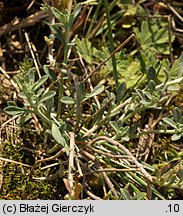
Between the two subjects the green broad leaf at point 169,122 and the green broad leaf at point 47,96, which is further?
the green broad leaf at point 169,122

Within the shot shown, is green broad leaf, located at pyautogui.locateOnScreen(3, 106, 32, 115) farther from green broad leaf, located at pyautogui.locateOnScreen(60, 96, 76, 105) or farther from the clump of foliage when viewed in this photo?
green broad leaf, located at pyautogui.locateOnScreen(60, 96, 76, 105)

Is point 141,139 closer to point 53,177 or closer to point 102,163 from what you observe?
point 102,163

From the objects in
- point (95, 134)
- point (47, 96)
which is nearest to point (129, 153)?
point (95, 134)

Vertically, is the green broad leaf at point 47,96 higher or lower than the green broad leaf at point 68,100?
higher

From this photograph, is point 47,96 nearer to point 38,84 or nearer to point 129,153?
point 38,84

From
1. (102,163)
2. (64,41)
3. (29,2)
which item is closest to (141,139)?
(102,163)

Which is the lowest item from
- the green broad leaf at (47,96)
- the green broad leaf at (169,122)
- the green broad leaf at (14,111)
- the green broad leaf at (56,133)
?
the green broad leaf at (169,122)

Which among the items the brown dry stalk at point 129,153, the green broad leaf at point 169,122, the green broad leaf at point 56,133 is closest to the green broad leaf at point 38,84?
the green broad leaf at point 56,133

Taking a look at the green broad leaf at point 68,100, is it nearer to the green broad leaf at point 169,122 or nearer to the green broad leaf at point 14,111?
the green broad leaf at point 14,111
